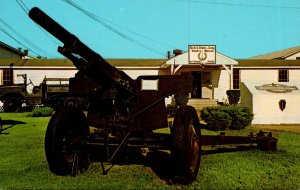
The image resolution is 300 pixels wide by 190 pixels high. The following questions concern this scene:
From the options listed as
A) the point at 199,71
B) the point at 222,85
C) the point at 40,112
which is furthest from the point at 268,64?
the point at 40,112

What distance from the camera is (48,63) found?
→ 2608cm

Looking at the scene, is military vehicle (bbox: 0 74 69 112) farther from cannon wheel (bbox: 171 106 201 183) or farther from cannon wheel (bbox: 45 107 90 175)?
cannon wheel (bbox: 171 106 201 183)

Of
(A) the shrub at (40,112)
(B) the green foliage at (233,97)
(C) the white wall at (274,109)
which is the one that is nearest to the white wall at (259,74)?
(B) the green foliage at (233,97)

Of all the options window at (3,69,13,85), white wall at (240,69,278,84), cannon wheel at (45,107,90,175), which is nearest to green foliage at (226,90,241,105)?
white wall at (240,69,278,84)

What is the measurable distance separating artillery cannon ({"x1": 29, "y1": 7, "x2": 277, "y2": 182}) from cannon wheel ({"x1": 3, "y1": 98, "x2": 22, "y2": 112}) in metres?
17.7

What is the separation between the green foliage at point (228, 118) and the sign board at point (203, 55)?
468 inches

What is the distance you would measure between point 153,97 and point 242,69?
2138 cm

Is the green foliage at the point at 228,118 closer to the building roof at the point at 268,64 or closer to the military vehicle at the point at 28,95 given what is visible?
the military vehicle at the point at 28,95

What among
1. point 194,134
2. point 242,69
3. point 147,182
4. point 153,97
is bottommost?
point 147,182

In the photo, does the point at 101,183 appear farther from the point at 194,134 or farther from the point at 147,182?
the point at 194,134

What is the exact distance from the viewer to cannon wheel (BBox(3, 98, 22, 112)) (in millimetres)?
22438

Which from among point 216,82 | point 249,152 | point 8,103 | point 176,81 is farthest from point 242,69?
point 176,81

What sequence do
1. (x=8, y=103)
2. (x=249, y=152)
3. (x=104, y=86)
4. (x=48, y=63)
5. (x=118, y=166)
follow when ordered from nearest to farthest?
(x=104, y=86) < (x=118, y=166) < (x=249, y=152) < (x=8, y=103) < (x=48, y=63)

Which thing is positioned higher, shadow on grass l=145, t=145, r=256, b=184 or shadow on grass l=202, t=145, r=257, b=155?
shadow on grass l=202, t=145, r=257, b=155
